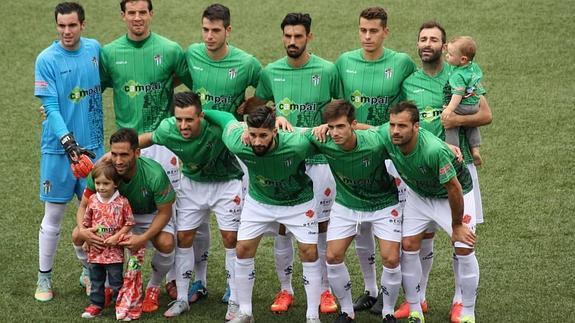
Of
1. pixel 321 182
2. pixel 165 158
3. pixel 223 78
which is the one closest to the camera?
pixel 321 182

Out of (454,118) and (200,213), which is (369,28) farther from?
(200,213)

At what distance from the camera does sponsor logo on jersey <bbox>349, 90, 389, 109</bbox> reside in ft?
30.6

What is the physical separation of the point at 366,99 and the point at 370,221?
1.04 m

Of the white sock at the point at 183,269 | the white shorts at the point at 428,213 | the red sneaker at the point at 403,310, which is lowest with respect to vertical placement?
the red sneaker at the point at 403,310

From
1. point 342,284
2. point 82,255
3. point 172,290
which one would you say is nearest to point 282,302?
point 342,284

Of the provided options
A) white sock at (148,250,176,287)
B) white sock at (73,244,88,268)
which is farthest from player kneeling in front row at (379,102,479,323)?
white sock at (73,244,88,268)

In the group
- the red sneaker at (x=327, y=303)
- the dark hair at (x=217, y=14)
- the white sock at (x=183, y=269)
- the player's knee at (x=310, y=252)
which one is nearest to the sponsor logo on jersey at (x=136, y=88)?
the dark hair at (x=217, y=14)

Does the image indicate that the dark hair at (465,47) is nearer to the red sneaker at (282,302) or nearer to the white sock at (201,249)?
the red sneaker at (282,302)

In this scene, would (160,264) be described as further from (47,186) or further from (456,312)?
(456,312)

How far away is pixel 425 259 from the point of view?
31.1 feet

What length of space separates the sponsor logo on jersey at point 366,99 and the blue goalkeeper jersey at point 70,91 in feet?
7.32

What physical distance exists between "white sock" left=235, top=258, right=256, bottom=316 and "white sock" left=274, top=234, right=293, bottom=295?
451 mm

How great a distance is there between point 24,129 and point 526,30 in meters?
7.44

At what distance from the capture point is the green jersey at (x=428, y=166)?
8.44 m
